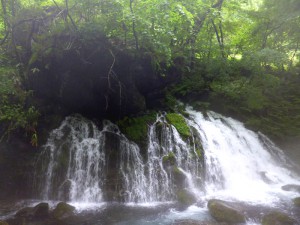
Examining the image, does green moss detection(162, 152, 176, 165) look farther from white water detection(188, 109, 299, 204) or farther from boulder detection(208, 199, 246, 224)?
boulder detection(208, 199, 246, 224)

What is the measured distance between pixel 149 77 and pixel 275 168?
303 inches

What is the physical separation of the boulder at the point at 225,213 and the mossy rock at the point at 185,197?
0.97 metres

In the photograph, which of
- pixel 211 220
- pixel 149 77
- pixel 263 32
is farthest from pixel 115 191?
Result: pixel 263 32

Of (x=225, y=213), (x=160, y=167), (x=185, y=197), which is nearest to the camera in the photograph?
(x=225, y=213)

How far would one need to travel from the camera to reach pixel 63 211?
28.7 feet

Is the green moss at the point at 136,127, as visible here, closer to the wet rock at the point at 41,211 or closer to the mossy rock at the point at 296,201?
the wet rock at the point at 41,211

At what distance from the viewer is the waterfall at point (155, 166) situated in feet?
34.0

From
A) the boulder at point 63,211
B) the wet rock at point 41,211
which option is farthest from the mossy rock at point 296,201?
the wet rock at point 41,211

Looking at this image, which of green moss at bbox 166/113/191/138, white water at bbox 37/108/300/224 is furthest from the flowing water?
green moss at bbox 166/113/191/138

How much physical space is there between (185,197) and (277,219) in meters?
3.21

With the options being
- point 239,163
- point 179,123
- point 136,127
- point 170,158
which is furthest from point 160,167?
point 239,163

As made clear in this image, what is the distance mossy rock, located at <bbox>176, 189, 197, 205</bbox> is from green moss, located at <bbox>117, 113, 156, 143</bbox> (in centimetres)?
324

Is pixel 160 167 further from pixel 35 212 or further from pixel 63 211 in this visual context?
pixel 35 212

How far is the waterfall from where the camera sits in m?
10.4
